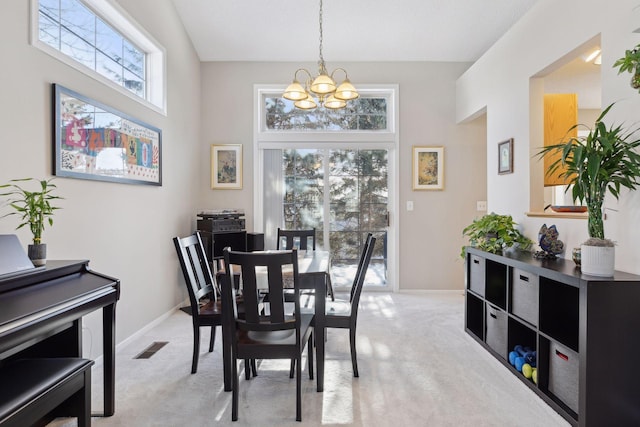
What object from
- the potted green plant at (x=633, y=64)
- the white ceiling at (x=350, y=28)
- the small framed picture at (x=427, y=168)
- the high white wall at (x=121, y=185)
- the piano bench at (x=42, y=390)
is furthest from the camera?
the small framed picture at (x=427, y=168)

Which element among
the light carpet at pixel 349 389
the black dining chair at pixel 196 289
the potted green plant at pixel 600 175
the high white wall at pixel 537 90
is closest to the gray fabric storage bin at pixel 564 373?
the light carpet at pixel 349 389

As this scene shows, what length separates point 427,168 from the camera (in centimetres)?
495

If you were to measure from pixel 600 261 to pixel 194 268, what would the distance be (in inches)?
101

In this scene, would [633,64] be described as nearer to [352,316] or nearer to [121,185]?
[352,316]

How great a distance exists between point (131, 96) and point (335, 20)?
2.36 m

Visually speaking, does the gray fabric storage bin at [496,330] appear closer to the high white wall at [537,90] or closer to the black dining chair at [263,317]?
the high white wall at [537,90]

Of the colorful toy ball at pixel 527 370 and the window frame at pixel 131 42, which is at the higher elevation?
the window frame at pixel 131 42

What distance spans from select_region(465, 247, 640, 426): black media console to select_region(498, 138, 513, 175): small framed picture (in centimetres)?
95

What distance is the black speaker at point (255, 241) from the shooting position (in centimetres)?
466

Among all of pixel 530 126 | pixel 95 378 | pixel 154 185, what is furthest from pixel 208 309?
pixel 530 126

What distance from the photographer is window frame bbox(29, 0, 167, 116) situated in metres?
2.27

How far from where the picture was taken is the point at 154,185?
3656 millimetres

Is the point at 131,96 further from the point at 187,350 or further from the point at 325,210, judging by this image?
the point at 325,210

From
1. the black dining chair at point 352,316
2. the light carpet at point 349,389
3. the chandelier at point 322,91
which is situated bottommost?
the light carpet at point 349,389
